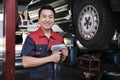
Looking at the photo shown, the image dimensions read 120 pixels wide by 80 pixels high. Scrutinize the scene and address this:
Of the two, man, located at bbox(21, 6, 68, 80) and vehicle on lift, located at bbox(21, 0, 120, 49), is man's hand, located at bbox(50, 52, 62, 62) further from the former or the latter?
vehicle on lift, located at bbox(21, 0, 120, 49)

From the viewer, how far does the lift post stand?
2.44 meters

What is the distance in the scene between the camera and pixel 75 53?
706 cm

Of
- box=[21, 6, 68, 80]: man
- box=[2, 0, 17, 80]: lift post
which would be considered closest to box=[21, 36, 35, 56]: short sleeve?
box=[21, 6, 68, 80]: man

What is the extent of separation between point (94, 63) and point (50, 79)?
4.40m

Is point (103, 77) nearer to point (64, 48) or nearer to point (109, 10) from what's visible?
point (109, 10)

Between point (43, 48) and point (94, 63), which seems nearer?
point (43, 48)

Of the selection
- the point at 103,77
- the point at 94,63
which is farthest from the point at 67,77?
the point at 103,77

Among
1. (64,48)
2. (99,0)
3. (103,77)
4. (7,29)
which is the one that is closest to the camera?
(64,48)

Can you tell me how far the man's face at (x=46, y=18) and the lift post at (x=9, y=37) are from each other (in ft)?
1.44

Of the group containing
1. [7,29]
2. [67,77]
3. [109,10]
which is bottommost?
[67,77]

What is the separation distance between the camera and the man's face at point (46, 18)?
208 cm

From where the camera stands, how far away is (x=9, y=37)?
244cm

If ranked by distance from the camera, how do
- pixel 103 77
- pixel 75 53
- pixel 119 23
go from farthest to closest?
pixel 75 53 → pixel 103 77 → pixel 119 23

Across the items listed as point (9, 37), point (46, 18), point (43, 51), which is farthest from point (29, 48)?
point (9, 37)
